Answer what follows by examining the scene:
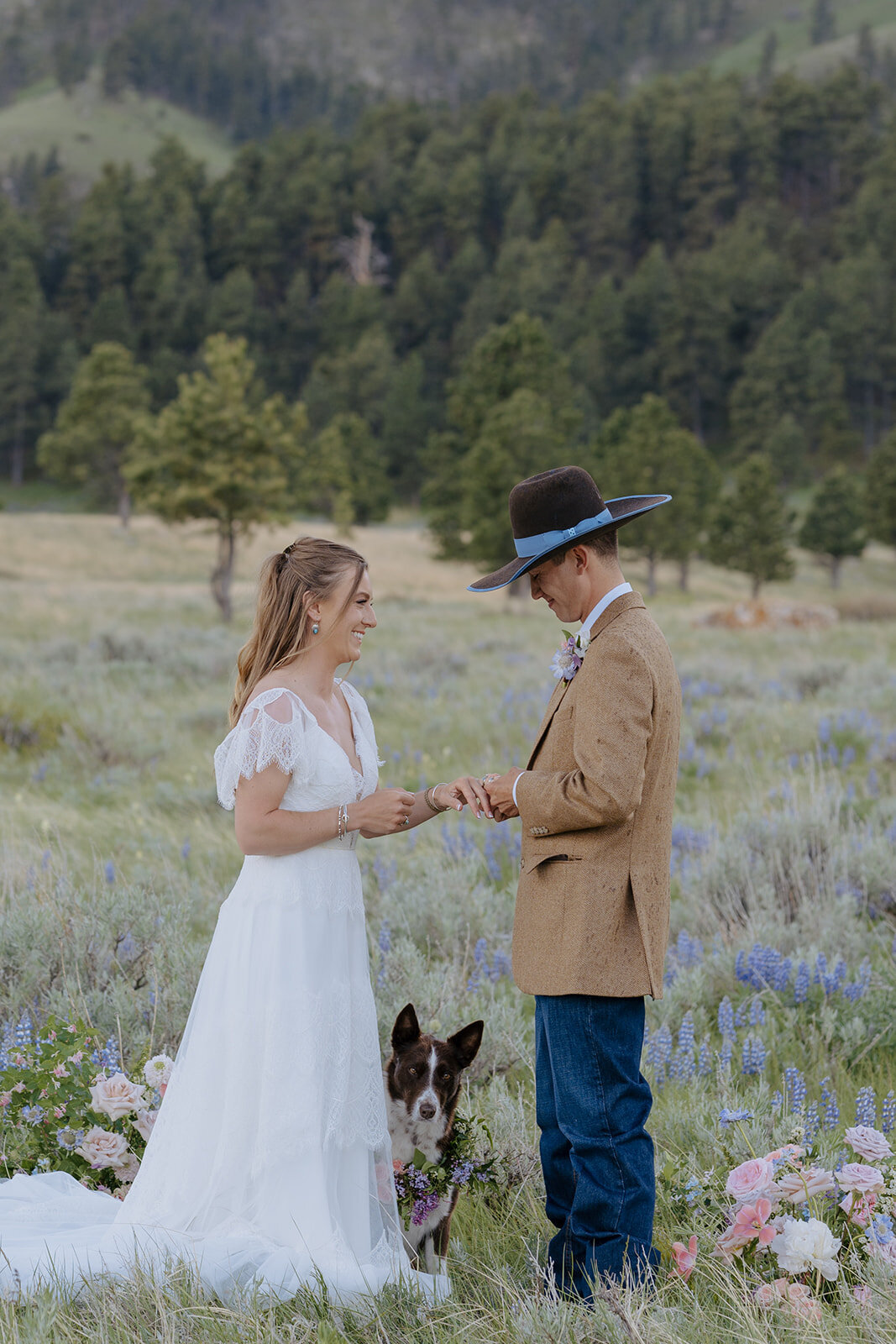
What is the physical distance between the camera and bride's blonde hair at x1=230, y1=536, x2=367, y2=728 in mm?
3270

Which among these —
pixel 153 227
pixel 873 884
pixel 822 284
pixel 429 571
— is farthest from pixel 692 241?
pixel 873 884

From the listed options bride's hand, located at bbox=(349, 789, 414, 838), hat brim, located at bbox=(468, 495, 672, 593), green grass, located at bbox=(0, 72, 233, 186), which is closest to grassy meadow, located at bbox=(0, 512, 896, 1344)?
bride's hand, located at bbox=(349, 789, 414, 838)

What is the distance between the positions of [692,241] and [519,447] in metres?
79.4

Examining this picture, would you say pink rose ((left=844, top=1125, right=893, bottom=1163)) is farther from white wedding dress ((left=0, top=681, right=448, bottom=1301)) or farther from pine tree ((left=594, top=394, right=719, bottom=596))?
pine tree ((left=594, top=394, right=719, bottom=596))

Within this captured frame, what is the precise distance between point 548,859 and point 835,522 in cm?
5087

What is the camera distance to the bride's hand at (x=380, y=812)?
124 inches

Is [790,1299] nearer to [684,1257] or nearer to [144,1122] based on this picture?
[684,1257]

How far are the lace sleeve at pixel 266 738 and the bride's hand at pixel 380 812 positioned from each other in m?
0.21

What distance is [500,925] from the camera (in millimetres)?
5746

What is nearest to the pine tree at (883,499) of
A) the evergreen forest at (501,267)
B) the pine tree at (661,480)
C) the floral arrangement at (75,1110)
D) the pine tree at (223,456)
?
the pine tree at (661,480)

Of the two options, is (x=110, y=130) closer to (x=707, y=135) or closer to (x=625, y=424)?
(x=707, y=135)

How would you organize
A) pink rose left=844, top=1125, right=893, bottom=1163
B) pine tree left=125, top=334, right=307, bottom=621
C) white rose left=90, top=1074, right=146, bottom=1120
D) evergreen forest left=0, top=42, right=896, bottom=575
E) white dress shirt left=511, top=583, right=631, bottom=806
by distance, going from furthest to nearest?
evergreen forest left=0, top=42, right=896, bottom=575 < pine tree left=125, top=334, right=307, bottom=621 < white rose left=90, top=1074, right=146, bottom=1120 < white dress shirt left=511, top=583, right=631, bottom=806 < pink rose left=844, top=1125, right=893, bottom=1163

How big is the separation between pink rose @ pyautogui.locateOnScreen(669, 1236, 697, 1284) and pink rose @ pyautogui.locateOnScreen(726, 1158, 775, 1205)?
159 mm

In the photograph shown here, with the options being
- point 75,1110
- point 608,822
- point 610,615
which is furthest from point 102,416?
point 608,822
